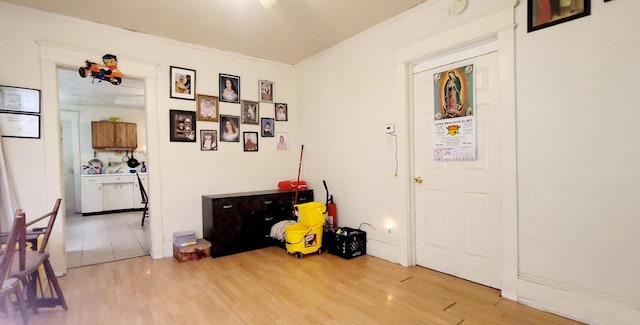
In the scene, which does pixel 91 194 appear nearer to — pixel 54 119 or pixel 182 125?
pixel 54 119

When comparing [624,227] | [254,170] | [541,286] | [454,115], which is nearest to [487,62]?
[454,115]

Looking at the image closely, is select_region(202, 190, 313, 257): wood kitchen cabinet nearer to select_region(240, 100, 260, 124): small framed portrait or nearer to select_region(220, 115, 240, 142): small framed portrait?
select_region(220, 115, 240, 142): small framed portrait

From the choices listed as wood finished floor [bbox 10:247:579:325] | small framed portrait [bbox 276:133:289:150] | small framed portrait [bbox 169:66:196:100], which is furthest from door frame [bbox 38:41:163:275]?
small framed portrait [bbox 276:133:289:150]

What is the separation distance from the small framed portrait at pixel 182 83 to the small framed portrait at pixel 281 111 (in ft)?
4.07

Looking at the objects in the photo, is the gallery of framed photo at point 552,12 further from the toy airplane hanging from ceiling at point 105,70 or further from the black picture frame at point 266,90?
the toy airplane hanging from ceiling at point 105,70

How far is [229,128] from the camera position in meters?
4.28

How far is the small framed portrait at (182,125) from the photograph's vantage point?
385 centimetres

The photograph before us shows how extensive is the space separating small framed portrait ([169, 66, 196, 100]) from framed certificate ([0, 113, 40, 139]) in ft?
4.45

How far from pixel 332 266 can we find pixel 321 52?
9.47ft

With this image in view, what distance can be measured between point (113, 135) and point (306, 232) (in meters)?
6.19

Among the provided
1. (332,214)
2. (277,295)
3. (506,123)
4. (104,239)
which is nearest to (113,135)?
(104,239)

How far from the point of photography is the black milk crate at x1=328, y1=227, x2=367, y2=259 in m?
3.58

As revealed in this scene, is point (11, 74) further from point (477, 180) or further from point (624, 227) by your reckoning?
point (624, 227)

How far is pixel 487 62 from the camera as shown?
2.71 meters
